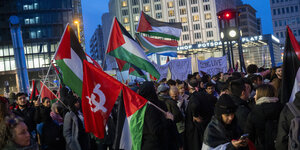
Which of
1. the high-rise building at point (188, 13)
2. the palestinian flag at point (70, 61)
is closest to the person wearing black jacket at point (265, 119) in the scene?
the palestinian flag at point (70, 61)

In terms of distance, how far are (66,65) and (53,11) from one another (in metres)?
62.5

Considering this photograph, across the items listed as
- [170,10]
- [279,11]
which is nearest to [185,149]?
[170,10]

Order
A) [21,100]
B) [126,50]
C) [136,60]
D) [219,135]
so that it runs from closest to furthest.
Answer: [219,135] < [136,60] < [126,50] < [21,100]

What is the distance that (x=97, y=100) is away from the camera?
6.00 metres

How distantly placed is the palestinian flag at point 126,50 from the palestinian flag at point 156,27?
430 centimetres

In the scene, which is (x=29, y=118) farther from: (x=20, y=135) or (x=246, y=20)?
(x=246, y=20)

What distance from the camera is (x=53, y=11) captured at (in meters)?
66.4

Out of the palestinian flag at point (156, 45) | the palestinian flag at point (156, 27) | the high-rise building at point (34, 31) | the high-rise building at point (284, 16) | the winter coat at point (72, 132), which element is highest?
the high-rise building at point (284, 16)

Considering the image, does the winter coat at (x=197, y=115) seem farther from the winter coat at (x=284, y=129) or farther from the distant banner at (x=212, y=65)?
the distant banner at (x=212, y=65)

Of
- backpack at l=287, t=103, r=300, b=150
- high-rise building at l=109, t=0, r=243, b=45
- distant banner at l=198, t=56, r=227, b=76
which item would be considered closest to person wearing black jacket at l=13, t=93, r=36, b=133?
backpack at l=287, t=103, r=300, b=150

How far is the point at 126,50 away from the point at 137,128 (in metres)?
3.35

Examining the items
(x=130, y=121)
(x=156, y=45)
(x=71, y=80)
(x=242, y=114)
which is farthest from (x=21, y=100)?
(x=156, y=45)

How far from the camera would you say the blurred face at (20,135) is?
3861 mm

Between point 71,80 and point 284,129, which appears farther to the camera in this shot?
point 71,80
